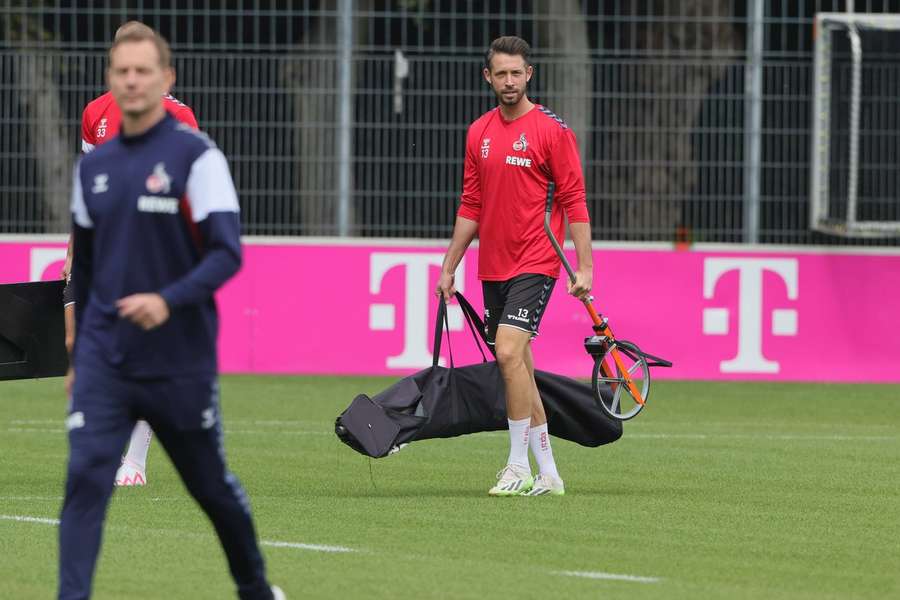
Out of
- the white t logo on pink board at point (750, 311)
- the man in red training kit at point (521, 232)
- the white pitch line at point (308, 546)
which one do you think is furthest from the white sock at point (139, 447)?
the white t logo on pink board at point (750, 311)

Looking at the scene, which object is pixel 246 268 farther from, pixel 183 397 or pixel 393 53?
pixel 183 397

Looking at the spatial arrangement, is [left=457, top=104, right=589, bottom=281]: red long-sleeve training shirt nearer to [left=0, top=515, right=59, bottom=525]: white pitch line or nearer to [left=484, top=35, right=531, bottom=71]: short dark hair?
[left=484, top=35, right=531, bottom=71]: short dark hair

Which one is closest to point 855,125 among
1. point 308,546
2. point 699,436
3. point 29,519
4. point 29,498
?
point 699,436

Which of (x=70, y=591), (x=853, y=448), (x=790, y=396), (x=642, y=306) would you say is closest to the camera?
(x=70, y=591)

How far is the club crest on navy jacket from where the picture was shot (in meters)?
5.61

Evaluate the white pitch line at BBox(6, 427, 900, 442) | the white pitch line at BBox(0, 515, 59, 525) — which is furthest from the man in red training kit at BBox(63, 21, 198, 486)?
the white pitch line at BBox(6, 427, 900, 442)

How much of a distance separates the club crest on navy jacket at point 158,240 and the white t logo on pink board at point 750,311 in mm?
11790

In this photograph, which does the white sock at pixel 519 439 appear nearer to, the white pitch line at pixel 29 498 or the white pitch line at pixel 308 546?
the white pitch line at pixel 308 546

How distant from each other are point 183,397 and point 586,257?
401 centimetres

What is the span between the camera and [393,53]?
17375mm

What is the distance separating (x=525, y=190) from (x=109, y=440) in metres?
4.15

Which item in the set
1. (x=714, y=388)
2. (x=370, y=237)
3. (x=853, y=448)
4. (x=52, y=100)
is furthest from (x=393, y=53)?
(x=853, y=448)

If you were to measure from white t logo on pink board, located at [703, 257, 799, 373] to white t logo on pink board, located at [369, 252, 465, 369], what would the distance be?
7.02ft

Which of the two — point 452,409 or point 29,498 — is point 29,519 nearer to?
point 29,498
